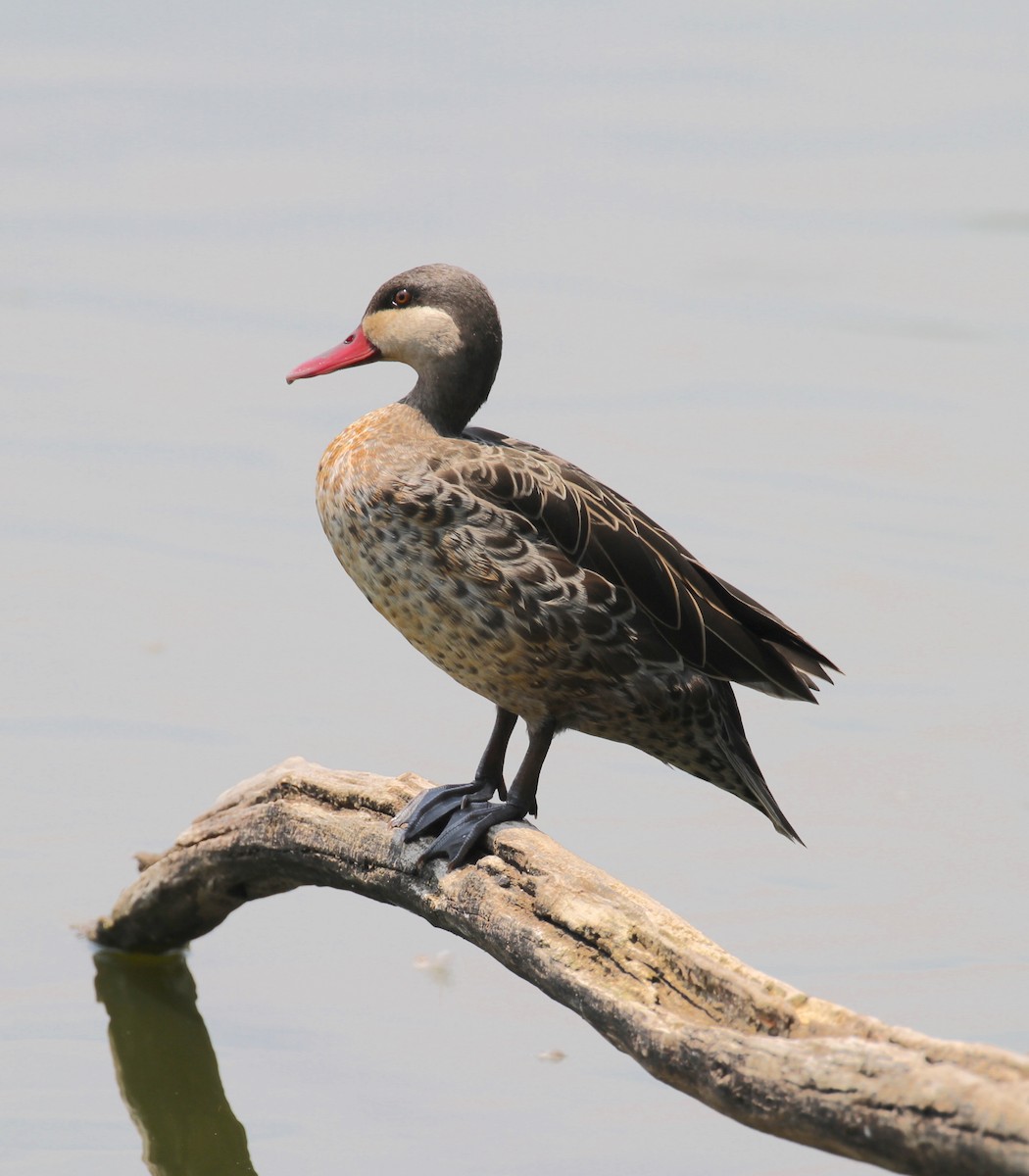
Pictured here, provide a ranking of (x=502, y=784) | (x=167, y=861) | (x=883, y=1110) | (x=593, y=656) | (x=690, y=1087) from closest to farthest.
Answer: (x=883, y=1110)
(x=690, y=1087)
(x=593, y=656)
(x=502, y=784)
(x=167, y=861)

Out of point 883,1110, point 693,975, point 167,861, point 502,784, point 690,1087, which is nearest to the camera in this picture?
point 883,1110

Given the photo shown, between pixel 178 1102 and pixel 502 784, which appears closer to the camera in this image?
pixel 502 784

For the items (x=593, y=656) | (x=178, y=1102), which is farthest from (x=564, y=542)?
(x=178, y=1102)

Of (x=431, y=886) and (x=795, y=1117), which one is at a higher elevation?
(x=431, y=886)

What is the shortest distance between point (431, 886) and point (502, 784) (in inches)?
15.4

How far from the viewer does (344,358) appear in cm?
385

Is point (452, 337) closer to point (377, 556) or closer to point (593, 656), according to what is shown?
point (377, 556)

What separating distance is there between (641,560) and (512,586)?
32cm

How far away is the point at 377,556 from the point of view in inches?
138

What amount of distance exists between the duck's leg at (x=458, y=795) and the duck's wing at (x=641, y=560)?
1.52 feet

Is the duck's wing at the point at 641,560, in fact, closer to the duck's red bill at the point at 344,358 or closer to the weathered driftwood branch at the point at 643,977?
the duck's red bill at the point at 344,358

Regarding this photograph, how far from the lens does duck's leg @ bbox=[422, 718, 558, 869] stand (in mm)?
3527

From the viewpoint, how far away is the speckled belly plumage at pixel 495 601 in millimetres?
3441

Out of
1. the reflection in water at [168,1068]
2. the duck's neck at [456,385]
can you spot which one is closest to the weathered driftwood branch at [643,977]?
the reflection in water at [168,1068]
